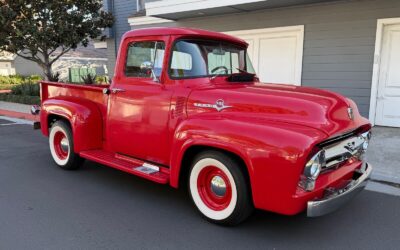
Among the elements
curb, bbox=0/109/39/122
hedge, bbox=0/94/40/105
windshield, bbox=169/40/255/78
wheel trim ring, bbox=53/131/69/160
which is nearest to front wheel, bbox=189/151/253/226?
windshield, bbox=169/40/255/78

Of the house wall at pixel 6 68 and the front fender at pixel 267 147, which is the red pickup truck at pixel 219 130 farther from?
the house wall at pixel 6 68

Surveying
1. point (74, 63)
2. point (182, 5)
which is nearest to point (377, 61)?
point (182, 5)

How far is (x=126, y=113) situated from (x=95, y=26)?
986 cm

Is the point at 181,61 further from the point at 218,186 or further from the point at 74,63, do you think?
the point at 74,63

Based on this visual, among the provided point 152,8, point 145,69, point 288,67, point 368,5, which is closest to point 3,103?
→ point 152,8

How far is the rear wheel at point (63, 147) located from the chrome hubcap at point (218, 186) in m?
2.62

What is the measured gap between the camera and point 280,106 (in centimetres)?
339

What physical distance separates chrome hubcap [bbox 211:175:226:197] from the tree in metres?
10.6

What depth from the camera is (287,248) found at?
3244 millimetres

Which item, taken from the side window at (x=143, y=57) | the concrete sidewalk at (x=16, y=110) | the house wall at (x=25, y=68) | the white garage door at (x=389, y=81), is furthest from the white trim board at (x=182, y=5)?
the house wall at (x=25, y=68)

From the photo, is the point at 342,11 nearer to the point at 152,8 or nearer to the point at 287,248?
the point at 152,8

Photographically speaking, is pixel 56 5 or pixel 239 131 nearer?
pixel 239 131

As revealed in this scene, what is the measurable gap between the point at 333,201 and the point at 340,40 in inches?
244

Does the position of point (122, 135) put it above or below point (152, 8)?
below
